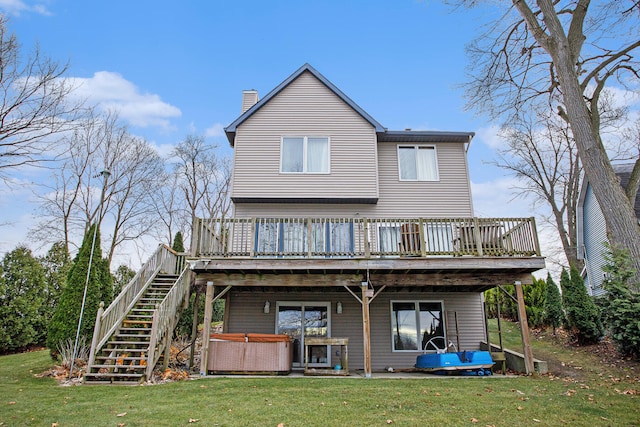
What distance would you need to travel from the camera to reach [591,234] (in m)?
20.0

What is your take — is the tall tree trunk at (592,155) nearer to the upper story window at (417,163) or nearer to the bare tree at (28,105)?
the upper story window at (417,163)

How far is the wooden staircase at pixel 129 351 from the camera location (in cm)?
867

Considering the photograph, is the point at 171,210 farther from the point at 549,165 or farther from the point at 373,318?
the point at 549,165

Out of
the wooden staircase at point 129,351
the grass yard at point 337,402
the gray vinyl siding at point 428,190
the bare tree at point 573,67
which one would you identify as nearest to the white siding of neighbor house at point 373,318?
the wooden staircase at point 129,351

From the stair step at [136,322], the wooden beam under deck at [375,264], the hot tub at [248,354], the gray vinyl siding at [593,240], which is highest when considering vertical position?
the gray vinyl siding at [593,240]

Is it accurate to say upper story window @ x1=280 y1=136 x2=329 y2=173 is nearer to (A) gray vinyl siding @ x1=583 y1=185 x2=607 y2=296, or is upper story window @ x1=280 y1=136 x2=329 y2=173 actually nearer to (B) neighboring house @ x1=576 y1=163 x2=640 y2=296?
(B) neighboring house @ x1=576 y1=163 x2=640 y2=296

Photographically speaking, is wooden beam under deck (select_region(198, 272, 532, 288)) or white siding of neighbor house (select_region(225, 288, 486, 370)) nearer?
wooden beam under deck (select_region(198, 272, 532, 288))

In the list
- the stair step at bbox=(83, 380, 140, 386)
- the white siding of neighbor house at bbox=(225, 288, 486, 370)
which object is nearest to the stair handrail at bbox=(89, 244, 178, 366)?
the stair step at bbox=(83, 380, 140, 386)

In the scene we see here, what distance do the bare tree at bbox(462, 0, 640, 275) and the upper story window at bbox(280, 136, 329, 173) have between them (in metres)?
6.43

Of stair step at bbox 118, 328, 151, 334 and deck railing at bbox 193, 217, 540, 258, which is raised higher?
deck railing at bbox 193, 217, 540, 258

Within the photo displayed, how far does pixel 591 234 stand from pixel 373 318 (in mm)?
14815

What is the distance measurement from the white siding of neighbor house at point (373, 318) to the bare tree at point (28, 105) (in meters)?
6.67

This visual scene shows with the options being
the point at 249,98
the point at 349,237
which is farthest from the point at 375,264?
the point at 249,98

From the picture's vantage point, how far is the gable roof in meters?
13.1
